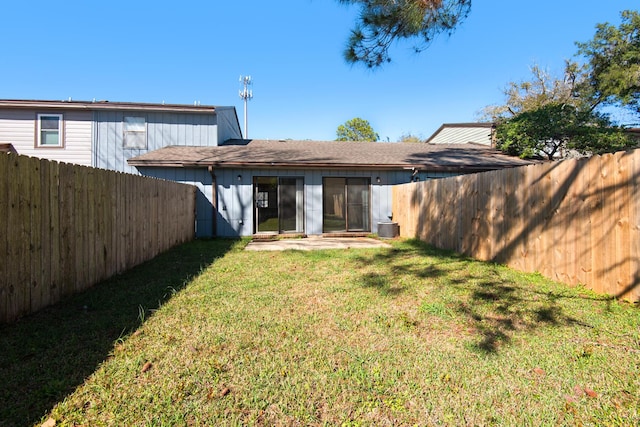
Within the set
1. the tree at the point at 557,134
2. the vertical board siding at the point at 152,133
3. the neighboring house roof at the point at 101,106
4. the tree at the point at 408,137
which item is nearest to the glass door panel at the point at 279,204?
the vertical board siding at the point at 152,133

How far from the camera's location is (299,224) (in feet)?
33.9

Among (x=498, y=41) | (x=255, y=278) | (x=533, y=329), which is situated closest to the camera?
(x=533, y=329)

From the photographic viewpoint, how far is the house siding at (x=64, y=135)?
11.6m

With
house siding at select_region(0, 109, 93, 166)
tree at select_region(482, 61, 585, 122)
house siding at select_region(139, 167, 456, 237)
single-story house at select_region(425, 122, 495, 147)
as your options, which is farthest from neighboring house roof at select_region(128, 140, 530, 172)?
tree at select_region(482, 61, 585, 122)

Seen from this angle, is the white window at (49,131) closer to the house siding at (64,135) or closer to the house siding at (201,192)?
the house siding at (64,135)

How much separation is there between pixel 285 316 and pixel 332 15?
6439 mm

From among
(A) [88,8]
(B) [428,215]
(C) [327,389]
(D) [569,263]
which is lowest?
(C) [327,389]

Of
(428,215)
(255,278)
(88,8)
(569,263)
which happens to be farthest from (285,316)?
(88,8)

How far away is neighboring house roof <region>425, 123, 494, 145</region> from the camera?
15788 millimetres

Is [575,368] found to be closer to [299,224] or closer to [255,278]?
[255,278]

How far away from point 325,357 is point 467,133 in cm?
1780

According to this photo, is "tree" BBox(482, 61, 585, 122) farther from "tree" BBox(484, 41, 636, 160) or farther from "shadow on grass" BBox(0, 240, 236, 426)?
"shadow on grass" BBox(0, 240, 236, 426)

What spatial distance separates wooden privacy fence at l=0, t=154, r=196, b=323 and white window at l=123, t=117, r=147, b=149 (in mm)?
7710

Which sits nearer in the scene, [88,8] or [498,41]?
[88,8]
